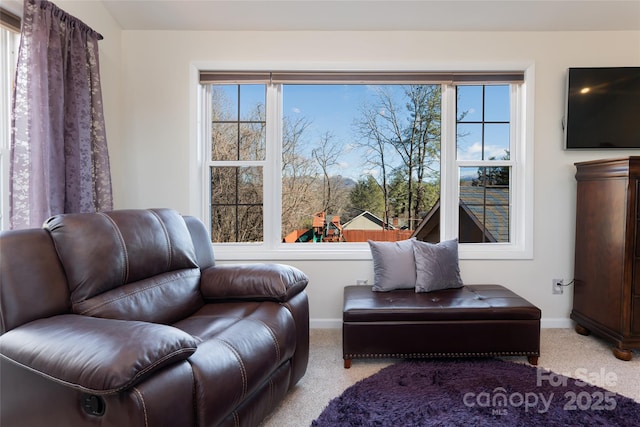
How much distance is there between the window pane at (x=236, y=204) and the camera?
2871 mm

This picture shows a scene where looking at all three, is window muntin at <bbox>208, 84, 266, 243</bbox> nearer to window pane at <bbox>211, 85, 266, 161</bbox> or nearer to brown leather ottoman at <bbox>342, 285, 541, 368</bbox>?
window pane at <bbox>211, 85, 266, 161</bbox>

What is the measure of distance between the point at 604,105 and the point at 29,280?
370 cm

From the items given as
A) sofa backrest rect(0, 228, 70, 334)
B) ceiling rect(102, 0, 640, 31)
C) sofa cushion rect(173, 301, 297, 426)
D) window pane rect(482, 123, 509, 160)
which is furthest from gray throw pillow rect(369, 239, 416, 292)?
sofa backrest rect(0, 228, 70, 334)

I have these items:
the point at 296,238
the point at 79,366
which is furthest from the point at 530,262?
the point at 79,366

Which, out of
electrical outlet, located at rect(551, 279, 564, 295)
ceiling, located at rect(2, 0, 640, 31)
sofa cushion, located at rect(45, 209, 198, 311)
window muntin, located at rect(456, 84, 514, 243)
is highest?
ceiling, located at rect(2, 0, 640, 31)

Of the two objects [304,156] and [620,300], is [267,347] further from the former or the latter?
[620,300]

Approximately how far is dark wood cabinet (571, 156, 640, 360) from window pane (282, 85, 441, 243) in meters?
1.08

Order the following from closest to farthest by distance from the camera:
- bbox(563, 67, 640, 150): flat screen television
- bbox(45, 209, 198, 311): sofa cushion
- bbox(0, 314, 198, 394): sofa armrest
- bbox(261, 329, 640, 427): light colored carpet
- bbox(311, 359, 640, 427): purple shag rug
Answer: bbox(0, 314, 198, 394): sofa armrest
bbox(45, 209, 198, 311): sofa cushion
bbox(311, 359, 640, 427): purple shag rug
bbox(261, 329, 640, 427): light colored carpet
bbox(563, 67, 640, 150): flat screen television

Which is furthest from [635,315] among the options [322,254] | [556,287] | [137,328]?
[137,328]

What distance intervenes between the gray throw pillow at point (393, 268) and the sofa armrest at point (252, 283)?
752 millimetres

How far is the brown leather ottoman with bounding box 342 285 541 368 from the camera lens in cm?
208

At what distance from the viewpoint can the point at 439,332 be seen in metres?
2.08

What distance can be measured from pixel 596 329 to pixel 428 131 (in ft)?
6.19

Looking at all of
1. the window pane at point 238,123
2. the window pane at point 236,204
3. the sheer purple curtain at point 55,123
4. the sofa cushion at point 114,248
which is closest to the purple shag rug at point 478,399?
the sofa cushion at point 114,248
